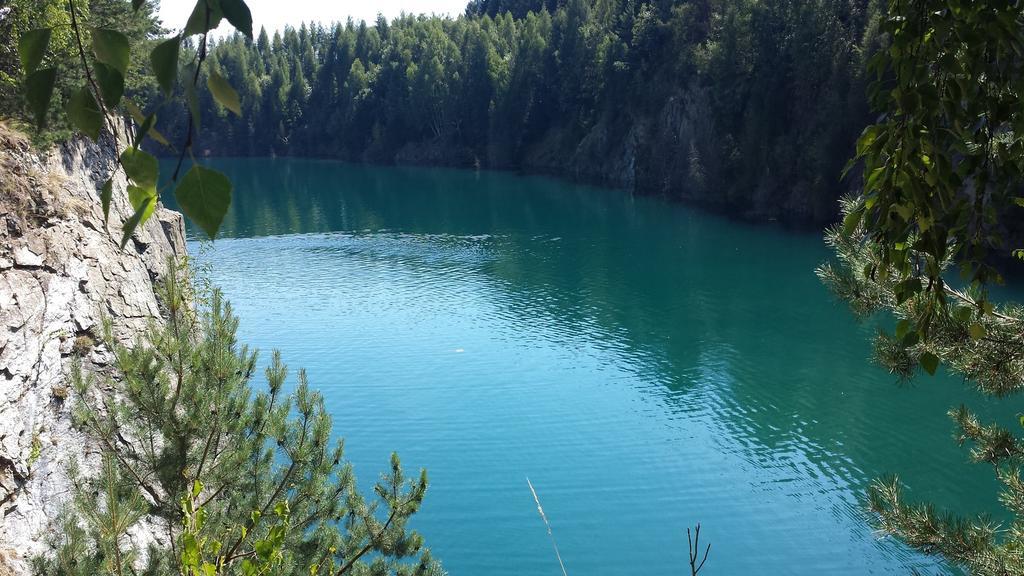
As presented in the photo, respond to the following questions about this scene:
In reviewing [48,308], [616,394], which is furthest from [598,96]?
[48,308]

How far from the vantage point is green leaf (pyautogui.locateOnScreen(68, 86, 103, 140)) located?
111 cm

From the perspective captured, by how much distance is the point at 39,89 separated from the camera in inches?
43.1

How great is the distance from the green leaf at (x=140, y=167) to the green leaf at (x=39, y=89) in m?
0.12

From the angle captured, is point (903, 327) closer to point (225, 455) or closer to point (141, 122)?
point (141, 122)

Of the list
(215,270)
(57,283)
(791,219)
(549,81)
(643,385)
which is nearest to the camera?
(57,283)

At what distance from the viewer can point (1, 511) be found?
7.98m

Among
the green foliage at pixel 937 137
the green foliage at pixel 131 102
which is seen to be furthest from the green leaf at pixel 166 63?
the green foliage at pixel 937 137

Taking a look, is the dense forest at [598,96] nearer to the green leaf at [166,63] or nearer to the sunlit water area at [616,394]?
the sunlit water area at [616,394]

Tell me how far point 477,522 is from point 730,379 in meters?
8.55

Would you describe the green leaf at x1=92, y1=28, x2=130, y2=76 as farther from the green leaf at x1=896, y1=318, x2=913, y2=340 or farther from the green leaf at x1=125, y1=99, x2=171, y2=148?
the green leaf at x1=896, y1=318, x2=913, y2=340

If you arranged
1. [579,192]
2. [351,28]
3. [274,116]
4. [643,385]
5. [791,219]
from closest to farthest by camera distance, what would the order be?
1. [643,385]
2. [791,219]
3. [579,192]
4. [274,116]
5. [351,28]

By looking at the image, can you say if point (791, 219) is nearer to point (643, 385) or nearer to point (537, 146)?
point (643, 385)

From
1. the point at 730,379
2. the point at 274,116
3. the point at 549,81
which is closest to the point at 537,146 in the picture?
the point at 549,81

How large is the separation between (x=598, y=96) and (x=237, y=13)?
195 ft
